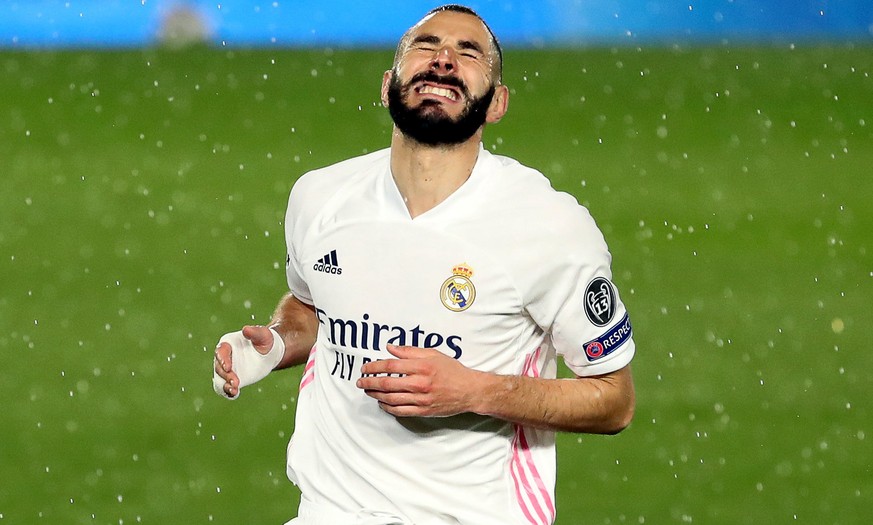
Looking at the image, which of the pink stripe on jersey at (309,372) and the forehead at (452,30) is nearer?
the forehead at (452,30)

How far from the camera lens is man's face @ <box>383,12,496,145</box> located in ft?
11.6

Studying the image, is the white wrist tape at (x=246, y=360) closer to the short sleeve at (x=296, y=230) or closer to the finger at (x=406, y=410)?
the short sleeve at (x=296, y=230)

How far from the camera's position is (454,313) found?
11.8 ft

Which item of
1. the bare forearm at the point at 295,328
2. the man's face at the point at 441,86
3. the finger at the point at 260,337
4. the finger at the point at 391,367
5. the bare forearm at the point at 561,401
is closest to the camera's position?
the finger at the point at 391,367

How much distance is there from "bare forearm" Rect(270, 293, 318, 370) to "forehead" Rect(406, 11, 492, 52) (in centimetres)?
87

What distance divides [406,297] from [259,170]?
406 inches

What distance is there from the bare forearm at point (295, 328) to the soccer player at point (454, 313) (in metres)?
0.24

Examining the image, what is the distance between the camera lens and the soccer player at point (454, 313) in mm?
3559

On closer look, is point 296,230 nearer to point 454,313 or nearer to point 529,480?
point 454,313

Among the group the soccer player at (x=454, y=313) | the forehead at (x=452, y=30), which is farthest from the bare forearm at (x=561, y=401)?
the forehead at (x=452, y=30)

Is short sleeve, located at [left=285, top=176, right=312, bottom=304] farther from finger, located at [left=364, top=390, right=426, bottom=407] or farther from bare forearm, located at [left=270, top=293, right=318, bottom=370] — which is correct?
finger, located at [left=364, top=390, right=426, bottom=407]

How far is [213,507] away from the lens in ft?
20.7

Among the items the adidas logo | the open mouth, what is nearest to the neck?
the open mouth

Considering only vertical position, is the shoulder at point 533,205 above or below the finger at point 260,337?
above
